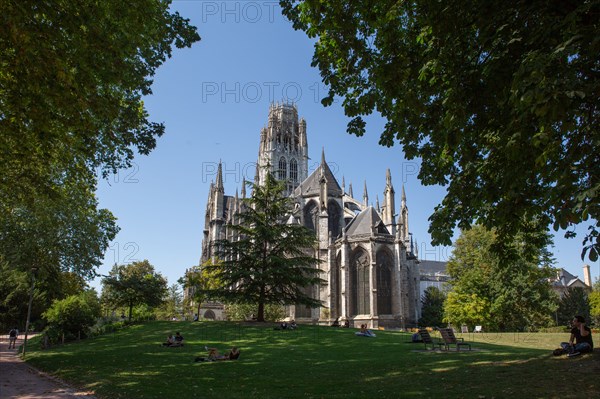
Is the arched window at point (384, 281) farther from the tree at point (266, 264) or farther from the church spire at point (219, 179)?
the church spire at point (219, 179)

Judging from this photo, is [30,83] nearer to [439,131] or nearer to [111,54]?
[111,54]

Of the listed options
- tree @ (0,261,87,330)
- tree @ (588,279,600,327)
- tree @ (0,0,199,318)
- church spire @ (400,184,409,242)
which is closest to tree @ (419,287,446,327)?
church spire @ (400,184,409,242)

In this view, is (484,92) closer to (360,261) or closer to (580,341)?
(580,341)

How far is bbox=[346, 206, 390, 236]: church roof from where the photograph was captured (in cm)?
4856

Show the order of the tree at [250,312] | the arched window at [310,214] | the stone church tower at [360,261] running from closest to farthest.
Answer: the tree at [250,312] → the stone church tower at [360,261] → the arched window at [310,214]

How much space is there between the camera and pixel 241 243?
28.2 m

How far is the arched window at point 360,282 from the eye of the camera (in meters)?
46.7

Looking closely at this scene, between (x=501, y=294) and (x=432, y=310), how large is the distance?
2247 centimetres

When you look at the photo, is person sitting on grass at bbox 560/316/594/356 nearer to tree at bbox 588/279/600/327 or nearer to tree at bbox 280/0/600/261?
tree at bbox 280/0/600/261

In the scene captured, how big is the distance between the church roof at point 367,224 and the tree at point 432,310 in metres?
13.2

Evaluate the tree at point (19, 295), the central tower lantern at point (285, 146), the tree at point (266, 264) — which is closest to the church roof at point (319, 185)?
the central tower lantern at point (285, 146)

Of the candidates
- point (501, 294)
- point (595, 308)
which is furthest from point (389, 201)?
point (595, 308)

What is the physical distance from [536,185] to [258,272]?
66.5ft

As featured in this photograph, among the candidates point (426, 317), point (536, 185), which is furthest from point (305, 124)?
point (536, 185)
